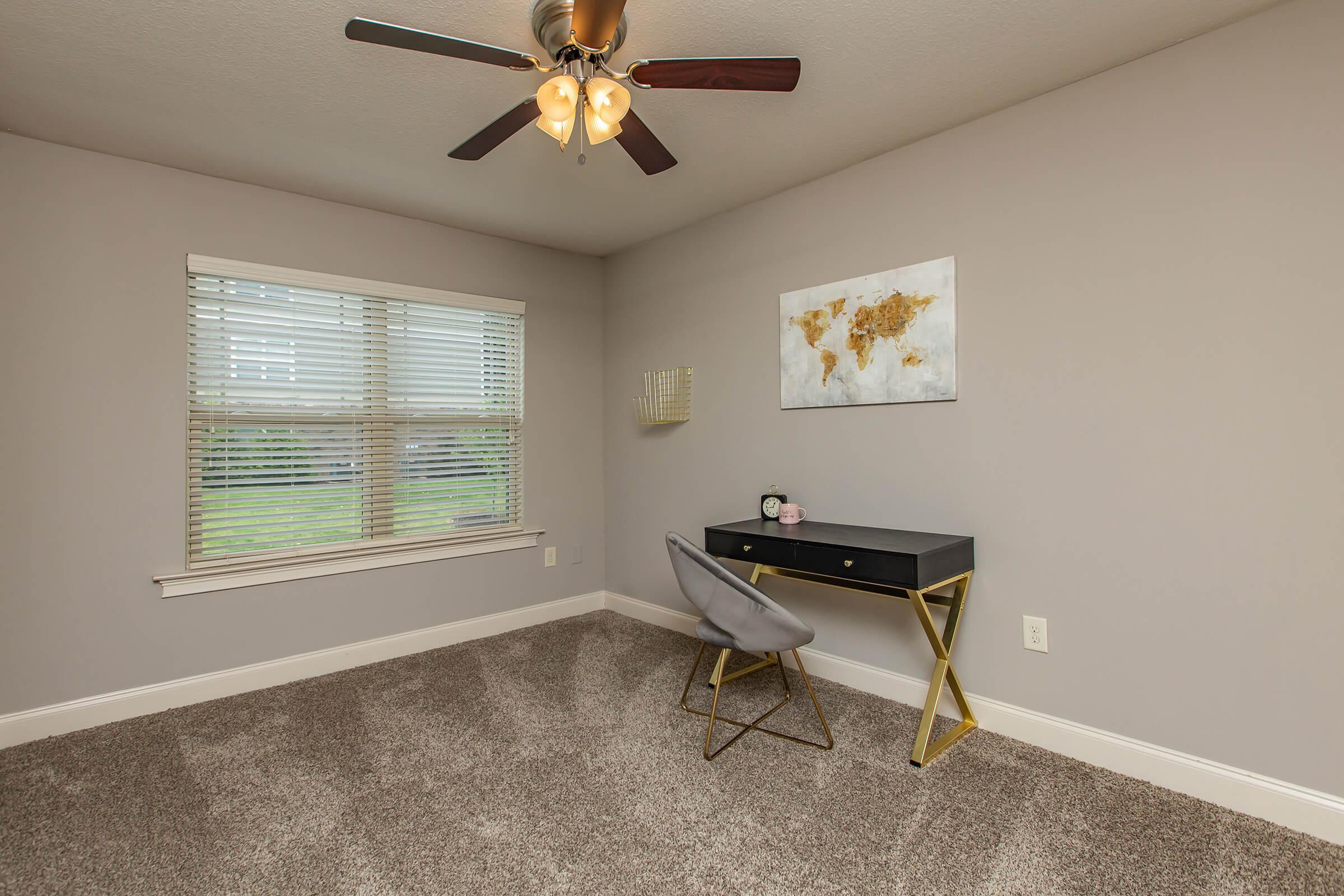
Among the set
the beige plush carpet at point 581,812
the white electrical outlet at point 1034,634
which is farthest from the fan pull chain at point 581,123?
the white electrical outlet at point 1034,634

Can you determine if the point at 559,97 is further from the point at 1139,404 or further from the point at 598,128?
the point at 1139,404

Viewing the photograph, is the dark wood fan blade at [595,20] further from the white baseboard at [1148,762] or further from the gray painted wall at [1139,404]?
the white baseboard at [1148,762]

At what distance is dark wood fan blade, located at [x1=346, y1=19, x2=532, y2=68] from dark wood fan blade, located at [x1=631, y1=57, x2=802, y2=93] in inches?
12.8

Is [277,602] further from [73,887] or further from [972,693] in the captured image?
[972,693]

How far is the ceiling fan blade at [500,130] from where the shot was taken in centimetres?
183

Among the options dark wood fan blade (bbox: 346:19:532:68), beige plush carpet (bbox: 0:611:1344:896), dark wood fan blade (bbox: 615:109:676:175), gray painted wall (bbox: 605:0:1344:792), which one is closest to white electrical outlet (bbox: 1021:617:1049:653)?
gray painted wall (bbox: 605:0:1344:792)

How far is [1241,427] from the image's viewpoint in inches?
75.0

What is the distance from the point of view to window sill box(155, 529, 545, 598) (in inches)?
109

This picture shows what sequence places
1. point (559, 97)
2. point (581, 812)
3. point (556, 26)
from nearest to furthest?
point (559, 97)
point (556, 26)
point (581, 812)

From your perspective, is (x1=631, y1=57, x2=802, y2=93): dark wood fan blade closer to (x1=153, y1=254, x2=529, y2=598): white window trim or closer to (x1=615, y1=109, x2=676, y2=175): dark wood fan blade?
(x1=615, y1=109, x2=676, y2=175): dark wood fan blade

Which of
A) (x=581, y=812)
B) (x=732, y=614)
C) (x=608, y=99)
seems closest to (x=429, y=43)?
(x=608, y=99)

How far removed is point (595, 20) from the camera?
56.4 inches

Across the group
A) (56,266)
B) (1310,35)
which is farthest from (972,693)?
(56,266)

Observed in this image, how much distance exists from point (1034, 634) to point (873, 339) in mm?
1328
